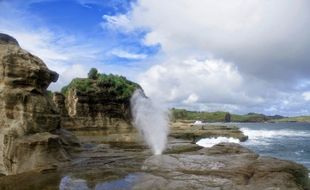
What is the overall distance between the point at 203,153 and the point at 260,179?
6.38 meters

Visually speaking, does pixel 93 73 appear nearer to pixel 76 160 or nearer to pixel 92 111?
pixel 92 111

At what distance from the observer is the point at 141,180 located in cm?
1503

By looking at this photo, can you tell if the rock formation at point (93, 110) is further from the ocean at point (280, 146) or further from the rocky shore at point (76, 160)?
the rocky shore at point (76, 160)

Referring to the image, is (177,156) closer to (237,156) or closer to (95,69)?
(237,156)

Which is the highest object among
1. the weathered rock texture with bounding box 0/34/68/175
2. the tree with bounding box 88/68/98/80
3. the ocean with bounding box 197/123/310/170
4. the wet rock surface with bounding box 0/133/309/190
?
the tree with bounding box 88/68/98/80

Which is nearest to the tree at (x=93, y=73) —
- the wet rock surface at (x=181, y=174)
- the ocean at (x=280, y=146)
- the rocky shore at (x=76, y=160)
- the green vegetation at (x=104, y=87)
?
the green vegetation at (x=104, y=87)

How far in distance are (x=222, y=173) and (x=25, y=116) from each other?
11366mm

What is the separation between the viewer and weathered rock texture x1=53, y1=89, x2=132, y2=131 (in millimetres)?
62594

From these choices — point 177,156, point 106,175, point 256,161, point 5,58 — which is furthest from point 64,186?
point 5,58

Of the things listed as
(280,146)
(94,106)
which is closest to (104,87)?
(94,106)

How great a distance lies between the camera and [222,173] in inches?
624

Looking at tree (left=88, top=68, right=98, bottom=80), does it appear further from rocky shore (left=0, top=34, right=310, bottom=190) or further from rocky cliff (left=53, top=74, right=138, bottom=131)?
rocky shore (left=0, top=34, right=310, bottom=190)

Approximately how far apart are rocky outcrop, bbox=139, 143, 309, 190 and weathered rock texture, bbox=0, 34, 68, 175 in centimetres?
551

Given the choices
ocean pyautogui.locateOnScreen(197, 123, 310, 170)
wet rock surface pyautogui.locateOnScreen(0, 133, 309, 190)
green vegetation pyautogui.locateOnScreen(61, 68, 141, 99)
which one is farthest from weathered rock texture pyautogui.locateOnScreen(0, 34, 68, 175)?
green vegetation pyautogui.locateOnScreen(61, 68, 141, 99)
